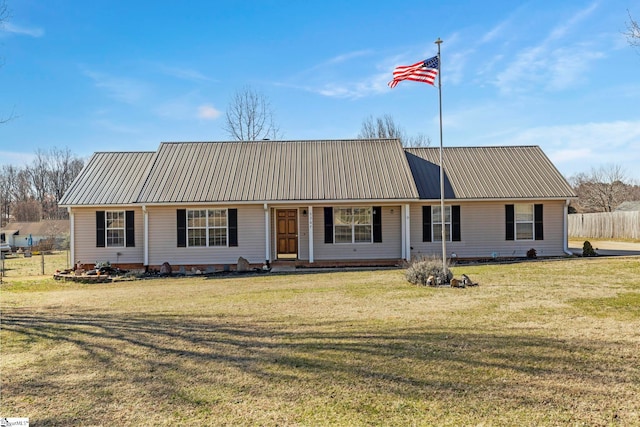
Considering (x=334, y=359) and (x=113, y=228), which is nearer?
(x=334, y=359)

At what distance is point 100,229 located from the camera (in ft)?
57.4

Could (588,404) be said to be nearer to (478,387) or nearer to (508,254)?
(478,387)

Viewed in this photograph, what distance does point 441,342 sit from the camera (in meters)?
6.17

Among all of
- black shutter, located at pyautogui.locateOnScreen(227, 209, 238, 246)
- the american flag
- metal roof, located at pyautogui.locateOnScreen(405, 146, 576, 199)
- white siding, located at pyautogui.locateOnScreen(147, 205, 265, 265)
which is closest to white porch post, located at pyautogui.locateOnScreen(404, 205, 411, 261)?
metal roof, located at pyautogui.locateOnScreen(405, 146, 576, 199)

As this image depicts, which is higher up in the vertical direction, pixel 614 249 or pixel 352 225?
pixel 352 225

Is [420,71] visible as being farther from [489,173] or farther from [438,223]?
[489,173]

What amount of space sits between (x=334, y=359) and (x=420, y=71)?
30.5ft

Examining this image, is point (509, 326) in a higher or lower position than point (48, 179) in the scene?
lower

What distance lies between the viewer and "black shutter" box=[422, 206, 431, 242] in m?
17.9

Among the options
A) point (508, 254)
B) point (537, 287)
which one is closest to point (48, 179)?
point (508, 254)

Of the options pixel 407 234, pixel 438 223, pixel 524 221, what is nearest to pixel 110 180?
pixel 407 234

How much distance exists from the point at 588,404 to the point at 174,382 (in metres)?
4.05

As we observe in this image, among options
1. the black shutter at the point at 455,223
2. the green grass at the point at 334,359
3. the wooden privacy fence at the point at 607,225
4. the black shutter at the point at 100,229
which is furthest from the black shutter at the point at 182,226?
the wooden privacy fence at the point at 607,225

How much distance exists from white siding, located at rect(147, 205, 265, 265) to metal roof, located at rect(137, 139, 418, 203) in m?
0.74
